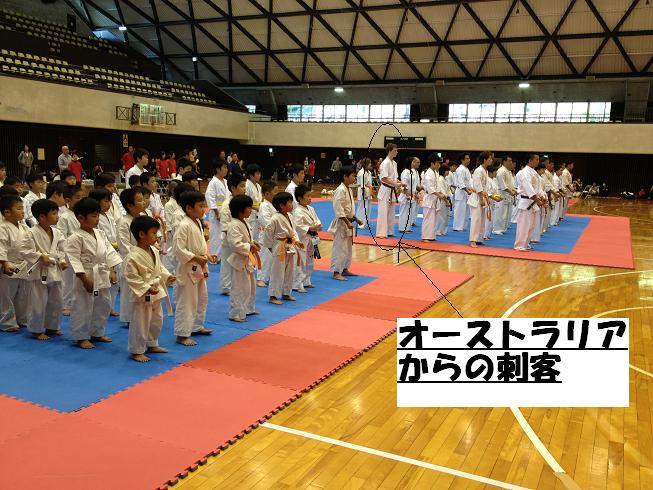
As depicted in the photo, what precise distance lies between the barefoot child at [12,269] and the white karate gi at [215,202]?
11.0ft

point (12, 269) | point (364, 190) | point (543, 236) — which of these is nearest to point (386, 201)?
point (364, 190)

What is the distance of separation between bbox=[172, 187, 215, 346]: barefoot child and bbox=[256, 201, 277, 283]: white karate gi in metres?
1.69

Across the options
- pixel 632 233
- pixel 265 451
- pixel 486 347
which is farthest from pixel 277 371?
pixel 632 233

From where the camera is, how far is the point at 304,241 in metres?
7.84

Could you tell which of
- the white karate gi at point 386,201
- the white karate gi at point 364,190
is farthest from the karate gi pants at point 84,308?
the white karate gi at point 386,201

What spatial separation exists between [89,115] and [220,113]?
826 centimetres

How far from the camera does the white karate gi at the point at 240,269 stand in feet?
20.0

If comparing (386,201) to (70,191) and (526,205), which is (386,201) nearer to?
(526,205)

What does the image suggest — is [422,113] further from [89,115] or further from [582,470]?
[582,470]

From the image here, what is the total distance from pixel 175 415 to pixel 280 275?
3.38 meters

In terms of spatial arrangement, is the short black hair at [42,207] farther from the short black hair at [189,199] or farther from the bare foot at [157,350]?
the bare foot at [157,350]

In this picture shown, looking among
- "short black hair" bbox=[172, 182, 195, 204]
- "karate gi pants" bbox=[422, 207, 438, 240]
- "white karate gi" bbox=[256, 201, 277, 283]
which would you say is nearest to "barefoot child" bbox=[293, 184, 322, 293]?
"white karate gi" bbox=[256, 201, 277, 283]

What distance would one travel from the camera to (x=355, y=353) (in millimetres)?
5512

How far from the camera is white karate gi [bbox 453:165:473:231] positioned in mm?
13391
